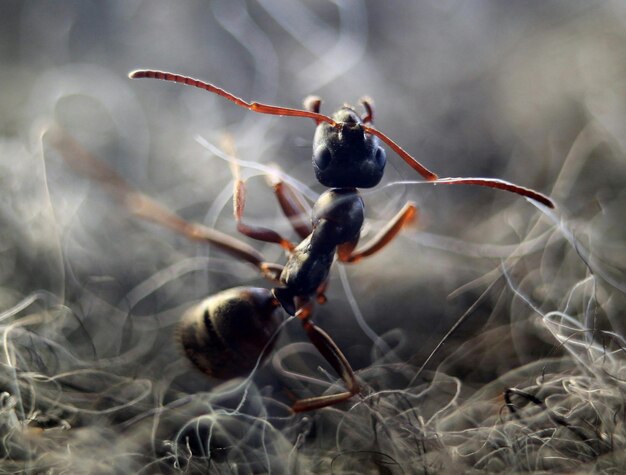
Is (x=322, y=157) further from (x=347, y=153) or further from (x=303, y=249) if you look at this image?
(x=303, y=249)

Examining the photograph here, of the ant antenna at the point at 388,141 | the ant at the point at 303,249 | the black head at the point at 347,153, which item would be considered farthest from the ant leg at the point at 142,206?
the ant antenna at the point at 388,141

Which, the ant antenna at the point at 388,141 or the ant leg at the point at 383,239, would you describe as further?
the ant leg at the point at 383,239

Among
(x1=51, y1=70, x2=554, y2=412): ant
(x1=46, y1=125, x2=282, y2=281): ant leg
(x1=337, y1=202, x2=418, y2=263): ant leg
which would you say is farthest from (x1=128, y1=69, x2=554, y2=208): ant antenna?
(x1=46, y1=125, x2=282, y2=281): ant leg

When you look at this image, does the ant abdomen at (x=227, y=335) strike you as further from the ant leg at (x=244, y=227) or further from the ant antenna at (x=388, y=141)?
the ant antenna at (x=388, y=141)

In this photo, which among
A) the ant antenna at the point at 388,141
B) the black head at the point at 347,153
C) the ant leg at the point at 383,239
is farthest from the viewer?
the ant leg at the point at 383,239

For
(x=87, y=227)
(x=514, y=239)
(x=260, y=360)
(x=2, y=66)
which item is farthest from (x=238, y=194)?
(x=2, y=66)

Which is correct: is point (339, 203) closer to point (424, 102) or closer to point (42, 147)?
point (424, 102)
